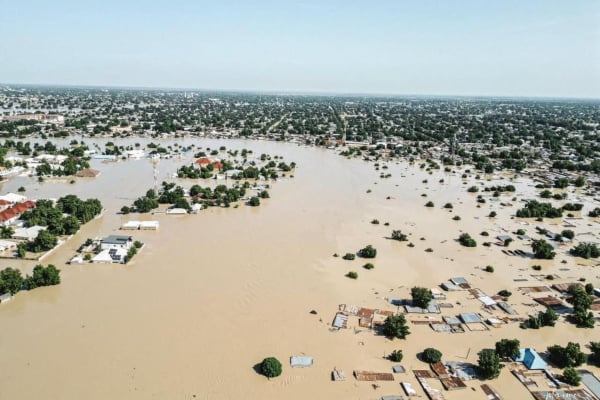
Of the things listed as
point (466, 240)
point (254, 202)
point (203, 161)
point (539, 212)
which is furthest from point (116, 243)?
point (539, 212)

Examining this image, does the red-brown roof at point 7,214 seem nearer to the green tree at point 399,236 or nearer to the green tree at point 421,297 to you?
the green tree at point 399,236

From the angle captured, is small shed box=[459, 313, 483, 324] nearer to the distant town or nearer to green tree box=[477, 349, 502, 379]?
the distant town

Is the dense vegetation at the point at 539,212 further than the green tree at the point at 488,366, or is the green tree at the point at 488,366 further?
the dense vegetation at the point at 539,212

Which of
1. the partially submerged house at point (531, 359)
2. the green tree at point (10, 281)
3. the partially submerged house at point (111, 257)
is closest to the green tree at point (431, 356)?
the partially submerged house at point (531, 359)

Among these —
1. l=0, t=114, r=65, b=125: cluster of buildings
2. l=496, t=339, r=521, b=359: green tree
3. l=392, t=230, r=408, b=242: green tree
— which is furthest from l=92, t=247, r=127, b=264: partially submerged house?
l=0, t=114, r=65, b=125: cluster of buildings

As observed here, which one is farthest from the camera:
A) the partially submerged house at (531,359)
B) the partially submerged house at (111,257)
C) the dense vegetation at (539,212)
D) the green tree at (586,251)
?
the dense vegetation at (539,212)

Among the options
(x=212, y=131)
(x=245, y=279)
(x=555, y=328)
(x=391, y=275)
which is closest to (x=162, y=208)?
(x=245, y=279)

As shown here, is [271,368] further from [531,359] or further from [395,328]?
[531,359]
